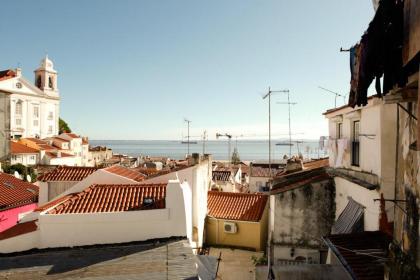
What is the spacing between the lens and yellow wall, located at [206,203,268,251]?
20125 millimetres

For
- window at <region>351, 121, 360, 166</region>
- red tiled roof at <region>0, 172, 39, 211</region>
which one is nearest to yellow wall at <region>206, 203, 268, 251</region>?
window at <region>351, 121, 360, 166</region>

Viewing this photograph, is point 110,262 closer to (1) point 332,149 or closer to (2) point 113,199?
(2) point 113,199

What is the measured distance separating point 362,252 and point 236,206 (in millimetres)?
14942

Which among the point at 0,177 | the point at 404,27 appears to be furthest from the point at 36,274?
the point at 0,177

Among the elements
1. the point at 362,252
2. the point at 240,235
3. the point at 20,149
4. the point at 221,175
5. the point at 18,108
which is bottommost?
the point at 240,235

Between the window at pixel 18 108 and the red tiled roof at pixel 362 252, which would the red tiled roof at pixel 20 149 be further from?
the red tiled roof at pixel 362 252

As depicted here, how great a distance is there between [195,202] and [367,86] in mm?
11840

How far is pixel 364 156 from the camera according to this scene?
11047 millimetres

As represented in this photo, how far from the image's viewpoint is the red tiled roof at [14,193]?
1961cm

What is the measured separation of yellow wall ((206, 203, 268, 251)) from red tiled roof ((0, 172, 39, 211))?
445 inches

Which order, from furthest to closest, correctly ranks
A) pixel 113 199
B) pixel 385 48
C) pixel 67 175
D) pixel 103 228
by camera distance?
pixel 67 175, pixel 113 199, pixel 103 228, pixel 385 48

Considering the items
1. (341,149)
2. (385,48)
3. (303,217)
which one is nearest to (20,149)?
(303,217)

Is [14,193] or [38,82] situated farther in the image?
[38,82]

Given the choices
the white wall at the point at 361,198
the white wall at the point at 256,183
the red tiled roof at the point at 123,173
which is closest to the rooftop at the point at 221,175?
the white wall at the point at 256,183
